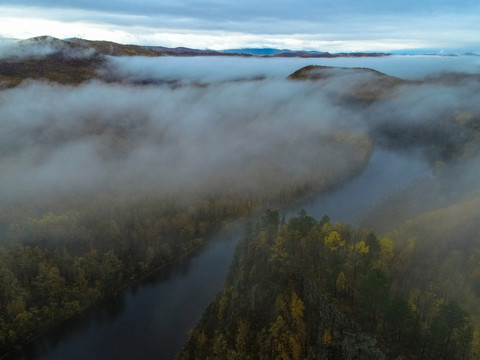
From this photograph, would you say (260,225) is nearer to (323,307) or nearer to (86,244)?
(323,307)

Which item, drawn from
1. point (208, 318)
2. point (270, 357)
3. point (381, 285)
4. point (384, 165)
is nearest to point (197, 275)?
point (208, 318)

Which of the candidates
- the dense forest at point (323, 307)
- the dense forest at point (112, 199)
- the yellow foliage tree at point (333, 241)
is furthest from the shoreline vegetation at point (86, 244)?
the yellow foliage tree at point (333, 241)

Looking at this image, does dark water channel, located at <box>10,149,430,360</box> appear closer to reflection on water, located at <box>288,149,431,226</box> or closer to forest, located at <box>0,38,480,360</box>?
forest, located at <box>0,38,480,360</box>

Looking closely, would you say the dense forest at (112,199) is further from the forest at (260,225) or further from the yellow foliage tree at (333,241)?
the yellow foliage tree at (333,241)

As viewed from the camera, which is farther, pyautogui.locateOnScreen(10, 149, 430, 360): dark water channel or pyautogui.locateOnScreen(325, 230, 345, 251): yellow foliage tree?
pyautogui.locateOnScreen(10, 149, 430, 360): dark water channel

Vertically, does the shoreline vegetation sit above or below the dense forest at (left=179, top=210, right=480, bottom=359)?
below

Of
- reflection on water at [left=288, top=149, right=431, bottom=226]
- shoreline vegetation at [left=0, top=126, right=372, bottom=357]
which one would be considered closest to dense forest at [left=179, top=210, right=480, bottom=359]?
shoreline vegetation at [left=0, top=126, right=372, bottom=357]
